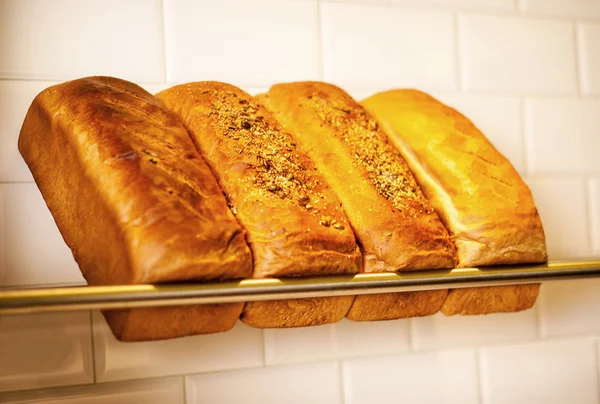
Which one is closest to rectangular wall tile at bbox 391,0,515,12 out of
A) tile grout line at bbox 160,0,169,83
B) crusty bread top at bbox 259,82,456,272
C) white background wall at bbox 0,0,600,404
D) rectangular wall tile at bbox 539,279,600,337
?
white background wall at bbox 0,0,600,404

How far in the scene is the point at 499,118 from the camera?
1271 millimetres

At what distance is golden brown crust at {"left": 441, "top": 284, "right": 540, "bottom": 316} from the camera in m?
0.97

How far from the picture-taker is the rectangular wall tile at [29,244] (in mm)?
935

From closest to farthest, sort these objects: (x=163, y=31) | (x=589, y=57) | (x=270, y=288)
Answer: (x=270, y=288) → (x=163, y=31) → (x=589, y=57)

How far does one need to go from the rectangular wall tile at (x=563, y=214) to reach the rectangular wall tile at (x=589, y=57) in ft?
0.68

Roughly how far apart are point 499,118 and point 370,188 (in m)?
0.49

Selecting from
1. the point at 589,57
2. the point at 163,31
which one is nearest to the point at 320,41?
the point at 163,31

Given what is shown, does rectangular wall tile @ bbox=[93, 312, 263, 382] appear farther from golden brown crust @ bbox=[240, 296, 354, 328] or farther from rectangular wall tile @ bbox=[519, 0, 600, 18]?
rectangular wall tile @ bbox=[519, 0, 600, 18]

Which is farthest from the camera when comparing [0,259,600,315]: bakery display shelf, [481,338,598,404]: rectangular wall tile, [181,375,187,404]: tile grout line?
[481,338,598,404]: rectangular wall tile

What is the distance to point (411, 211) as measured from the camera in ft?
2.98

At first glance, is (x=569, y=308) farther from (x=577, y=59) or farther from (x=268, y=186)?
(x=268, y=186)

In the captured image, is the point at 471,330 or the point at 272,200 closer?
the point at 272,200

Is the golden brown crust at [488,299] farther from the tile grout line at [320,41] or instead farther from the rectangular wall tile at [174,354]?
the tile grout line at [320,41]

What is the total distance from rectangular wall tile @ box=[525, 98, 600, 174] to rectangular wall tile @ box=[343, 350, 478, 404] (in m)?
0.40
